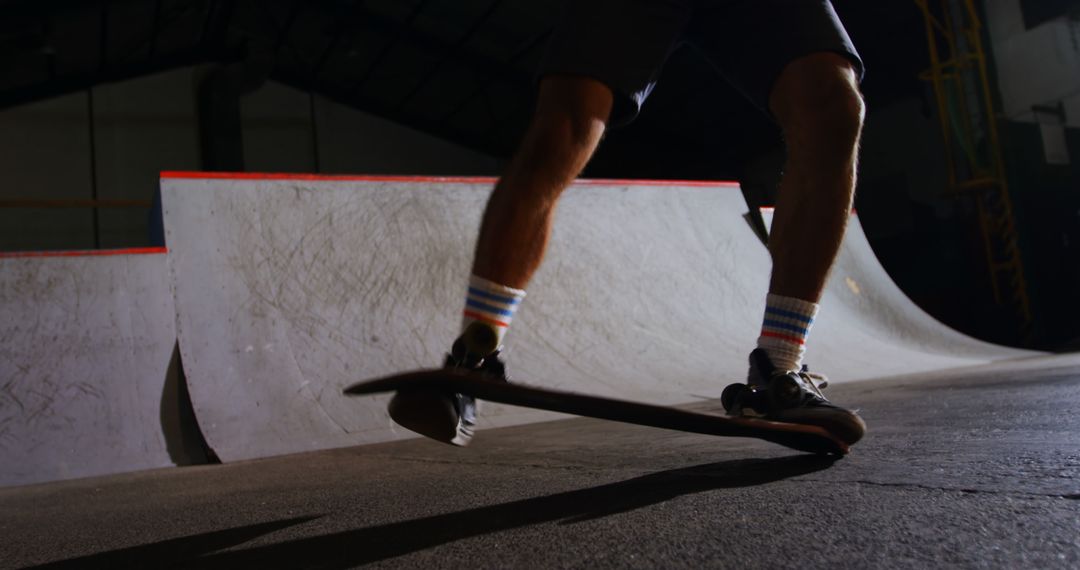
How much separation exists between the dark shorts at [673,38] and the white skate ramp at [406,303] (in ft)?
6.16

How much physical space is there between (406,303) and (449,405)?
240 centimetres

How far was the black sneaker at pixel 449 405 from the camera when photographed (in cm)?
119

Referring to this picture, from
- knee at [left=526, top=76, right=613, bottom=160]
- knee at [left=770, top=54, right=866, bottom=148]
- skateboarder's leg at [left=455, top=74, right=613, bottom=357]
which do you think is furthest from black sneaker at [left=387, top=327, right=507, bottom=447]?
knee at [left=770, top=54, right=866, bottom=148]

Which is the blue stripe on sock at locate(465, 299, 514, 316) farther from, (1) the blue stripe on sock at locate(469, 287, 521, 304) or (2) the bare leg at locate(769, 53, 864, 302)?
(2) the bare leg at locate(769, 53, 864, 302)

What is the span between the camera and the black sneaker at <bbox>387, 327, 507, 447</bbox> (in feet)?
3.90

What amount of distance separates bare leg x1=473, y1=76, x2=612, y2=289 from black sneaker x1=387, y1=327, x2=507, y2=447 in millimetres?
129

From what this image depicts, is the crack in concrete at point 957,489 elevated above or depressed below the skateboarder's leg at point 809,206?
below

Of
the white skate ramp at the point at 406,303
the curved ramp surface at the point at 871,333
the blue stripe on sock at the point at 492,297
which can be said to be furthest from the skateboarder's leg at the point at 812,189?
the curved ramp surface at the point at 871,333

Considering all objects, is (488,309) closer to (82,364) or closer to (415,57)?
(82,364)

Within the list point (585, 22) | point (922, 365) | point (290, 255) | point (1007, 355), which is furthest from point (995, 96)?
point (585, 22)

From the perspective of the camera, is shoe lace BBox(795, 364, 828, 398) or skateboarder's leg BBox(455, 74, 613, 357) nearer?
skateboarder's leg BBox(455, 74, 613, 357)

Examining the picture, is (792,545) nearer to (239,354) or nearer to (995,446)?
(995,446)


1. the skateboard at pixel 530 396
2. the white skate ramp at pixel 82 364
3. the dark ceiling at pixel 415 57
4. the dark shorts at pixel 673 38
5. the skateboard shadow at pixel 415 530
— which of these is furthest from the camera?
the dark ceiling at pixel 415 57

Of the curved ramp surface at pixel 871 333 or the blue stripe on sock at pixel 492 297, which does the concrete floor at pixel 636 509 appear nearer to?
the blue stripe on sock at pixel 492 297
